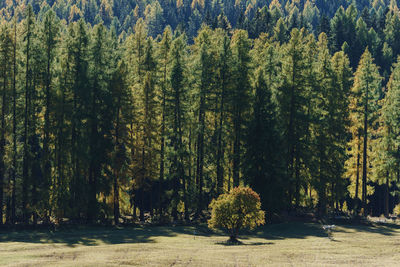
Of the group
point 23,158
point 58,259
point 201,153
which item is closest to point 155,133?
point 201,153

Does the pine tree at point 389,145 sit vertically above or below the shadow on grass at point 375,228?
above

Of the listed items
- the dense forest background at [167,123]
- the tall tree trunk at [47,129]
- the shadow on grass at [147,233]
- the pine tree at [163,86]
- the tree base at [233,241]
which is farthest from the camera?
the pine tree at [163,86]

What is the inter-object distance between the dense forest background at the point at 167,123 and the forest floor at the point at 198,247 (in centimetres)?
459

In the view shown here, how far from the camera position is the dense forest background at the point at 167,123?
47281 mm

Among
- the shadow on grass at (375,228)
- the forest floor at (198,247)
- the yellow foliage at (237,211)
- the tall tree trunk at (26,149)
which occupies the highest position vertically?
the tall tree trunk at (26,149)

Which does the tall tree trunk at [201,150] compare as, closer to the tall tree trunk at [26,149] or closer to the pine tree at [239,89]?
the pine tree at [239,89]

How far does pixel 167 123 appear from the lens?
51969mm

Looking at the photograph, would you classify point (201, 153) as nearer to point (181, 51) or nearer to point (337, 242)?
point (181, 51)

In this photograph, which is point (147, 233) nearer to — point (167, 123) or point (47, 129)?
point (167, 123)

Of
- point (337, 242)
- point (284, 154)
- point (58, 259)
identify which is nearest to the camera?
point (58, 259)

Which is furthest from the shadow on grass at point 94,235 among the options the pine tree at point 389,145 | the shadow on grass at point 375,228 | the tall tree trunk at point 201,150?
the pine tree at point 389,145

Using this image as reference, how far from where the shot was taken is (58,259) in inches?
1208

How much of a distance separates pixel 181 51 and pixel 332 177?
19.1 meters

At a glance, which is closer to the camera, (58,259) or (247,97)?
(58,259)
